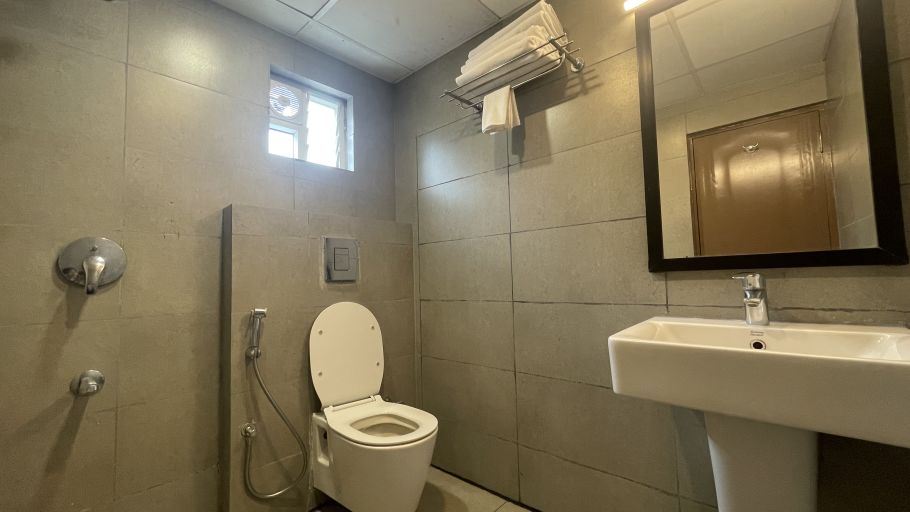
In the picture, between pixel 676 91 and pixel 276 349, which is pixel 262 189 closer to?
pixel 276 349

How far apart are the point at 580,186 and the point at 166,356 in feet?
5.96

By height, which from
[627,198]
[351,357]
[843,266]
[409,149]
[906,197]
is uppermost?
[409,149]

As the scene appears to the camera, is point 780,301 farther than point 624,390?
Yes

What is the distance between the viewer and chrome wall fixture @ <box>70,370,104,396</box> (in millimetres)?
1261

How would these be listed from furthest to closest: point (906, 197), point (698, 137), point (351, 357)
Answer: point (351, 357), point (698, 137), point (906, 197)

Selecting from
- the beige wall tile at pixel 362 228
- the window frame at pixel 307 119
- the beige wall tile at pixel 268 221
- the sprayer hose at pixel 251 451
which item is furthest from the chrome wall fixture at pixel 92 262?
the window frame at pixel 307 119

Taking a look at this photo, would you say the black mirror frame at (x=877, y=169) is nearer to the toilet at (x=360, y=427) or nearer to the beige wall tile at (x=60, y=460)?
the toilet at (x=360, y=427)

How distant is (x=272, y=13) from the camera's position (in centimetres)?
177

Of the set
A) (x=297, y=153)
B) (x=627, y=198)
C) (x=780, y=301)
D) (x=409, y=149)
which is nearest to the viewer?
(x=780, y=301)

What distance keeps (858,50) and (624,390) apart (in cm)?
117

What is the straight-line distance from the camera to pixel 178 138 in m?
1.55

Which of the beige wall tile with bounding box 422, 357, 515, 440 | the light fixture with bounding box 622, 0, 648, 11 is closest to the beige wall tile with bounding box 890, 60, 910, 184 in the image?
the light fixture with bounding box 622, 0, 648, 11

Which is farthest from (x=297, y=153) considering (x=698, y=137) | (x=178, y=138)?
(x=698, y=137)

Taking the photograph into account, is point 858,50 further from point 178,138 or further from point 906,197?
point 178,138
